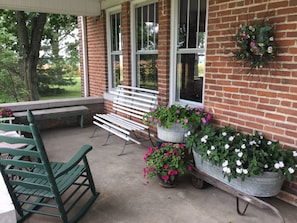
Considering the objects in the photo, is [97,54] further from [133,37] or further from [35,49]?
[35,49]

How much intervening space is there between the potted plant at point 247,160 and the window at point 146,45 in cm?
203

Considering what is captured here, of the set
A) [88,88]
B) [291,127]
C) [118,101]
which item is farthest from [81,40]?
[291,127]

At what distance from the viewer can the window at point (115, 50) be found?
511 cm

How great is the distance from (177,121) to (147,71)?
1750 millimetres

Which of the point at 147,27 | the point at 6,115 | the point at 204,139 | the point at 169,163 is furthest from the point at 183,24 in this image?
the point at 6,115

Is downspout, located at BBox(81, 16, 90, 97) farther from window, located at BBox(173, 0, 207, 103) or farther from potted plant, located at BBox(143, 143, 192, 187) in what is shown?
potted plant, located at BBox(143, 143, 192, 187)

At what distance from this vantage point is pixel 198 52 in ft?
11.2

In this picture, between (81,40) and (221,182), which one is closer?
(221,182)

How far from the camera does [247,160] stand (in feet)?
7.25

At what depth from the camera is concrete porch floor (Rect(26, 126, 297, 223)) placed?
2293mm

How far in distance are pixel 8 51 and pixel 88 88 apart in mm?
5616

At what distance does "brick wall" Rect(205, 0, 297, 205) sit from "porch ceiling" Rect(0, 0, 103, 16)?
3020mm

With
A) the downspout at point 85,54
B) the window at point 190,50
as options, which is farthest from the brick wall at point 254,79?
the downspout at point 85,54

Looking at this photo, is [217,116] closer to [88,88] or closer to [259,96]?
[259,96]
